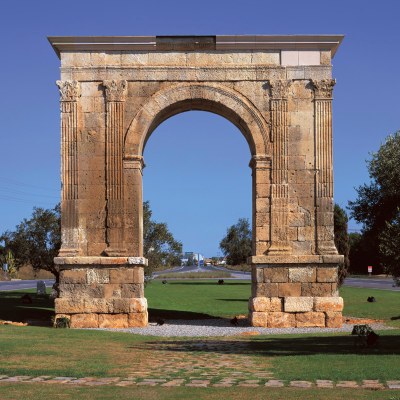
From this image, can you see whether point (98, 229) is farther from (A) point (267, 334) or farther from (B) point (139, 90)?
(A) point (267, 334)

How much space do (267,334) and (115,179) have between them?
6128mm

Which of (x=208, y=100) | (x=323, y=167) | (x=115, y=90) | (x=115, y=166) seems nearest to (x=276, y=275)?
(x=323, y=167)

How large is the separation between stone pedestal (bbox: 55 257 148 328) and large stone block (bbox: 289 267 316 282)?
4179mm

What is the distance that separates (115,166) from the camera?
22.1 meters

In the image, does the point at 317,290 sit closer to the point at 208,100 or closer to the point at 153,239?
the point at 208,100

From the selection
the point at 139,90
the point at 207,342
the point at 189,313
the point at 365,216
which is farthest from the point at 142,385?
the point at 365,216

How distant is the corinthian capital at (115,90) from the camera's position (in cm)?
2222

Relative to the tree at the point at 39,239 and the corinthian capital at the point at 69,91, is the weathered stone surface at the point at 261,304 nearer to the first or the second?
the corinthian capital at the point at 69,91

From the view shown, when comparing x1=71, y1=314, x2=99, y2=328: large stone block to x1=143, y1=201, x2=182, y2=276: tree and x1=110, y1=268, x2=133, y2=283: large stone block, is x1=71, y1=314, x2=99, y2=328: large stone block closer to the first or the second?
x1=110, y1=268, x2=133, y2=283: large stone block

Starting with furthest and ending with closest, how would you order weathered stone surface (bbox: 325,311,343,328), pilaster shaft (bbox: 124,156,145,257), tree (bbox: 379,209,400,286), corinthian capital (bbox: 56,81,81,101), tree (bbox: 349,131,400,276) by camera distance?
tree (bbox: 349,131,400,276), corinthian capital (bbox: 56,81,81,101), pilaster shaft (bbox: 124,156,145,257), weathered stone surface (bbox: 325,311,343,328), tree (bbox: 379,209,400,286)

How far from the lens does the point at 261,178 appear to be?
2217 cm

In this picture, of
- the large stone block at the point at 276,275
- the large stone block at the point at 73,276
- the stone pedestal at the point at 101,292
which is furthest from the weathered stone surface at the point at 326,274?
the large stone block at the point at 73,276

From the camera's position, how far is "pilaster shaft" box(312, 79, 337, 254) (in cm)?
2206

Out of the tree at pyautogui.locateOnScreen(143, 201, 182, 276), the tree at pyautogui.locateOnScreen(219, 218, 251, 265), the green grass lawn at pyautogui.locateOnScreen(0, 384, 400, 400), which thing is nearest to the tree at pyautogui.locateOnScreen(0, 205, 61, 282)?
the tree at pyautogui.locateOnScreen(143, 201, 182, 276)
